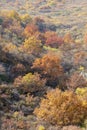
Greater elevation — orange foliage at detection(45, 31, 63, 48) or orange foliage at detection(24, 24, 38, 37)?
orange foliage at detection(24, 24, 38, 37)

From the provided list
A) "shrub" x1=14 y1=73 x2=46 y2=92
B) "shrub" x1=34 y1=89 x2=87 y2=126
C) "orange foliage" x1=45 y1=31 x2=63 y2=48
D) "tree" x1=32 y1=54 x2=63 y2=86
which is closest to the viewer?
"shrub" x1=34 y1=89 x2=87 y2=126

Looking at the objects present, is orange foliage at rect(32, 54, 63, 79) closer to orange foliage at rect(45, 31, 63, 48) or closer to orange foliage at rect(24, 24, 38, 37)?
orange foliage at rect(24, 24, 38, 37)

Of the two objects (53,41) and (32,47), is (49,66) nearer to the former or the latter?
(32,47)

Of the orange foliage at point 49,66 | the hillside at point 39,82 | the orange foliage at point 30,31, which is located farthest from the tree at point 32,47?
the orange foliage at point 30,31

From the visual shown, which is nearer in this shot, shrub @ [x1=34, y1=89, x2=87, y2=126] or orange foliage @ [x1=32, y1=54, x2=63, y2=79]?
shrub @ [x1=34, y1=89, x2=87, y2=126]

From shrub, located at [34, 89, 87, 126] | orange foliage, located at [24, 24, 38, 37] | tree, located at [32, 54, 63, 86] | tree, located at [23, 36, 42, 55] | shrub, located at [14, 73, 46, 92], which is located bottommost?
orange foliage, located at [24, 24, 38, 37]

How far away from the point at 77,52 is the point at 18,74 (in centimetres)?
3900

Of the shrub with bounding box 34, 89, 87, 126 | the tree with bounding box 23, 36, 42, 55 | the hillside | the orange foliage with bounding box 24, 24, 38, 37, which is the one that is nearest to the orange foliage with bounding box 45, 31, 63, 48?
the hillside

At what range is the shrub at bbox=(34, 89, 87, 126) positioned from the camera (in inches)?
1694

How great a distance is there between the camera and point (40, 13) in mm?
160250

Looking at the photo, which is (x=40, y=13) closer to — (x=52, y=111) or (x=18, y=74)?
(x=18, y=74)

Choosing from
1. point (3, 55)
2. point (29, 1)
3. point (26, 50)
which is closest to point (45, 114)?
point (3, 55)

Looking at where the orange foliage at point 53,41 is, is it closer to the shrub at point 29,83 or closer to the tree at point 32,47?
the tree at point 32,47

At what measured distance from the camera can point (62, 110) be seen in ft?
143
